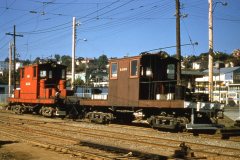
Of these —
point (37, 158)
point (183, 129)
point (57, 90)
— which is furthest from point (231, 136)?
point (57, 90)

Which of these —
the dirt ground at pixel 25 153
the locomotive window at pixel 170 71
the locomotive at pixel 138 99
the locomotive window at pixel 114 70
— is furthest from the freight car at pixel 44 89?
the dirt ground at pixel 25 153

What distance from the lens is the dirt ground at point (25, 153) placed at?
29.9 feet

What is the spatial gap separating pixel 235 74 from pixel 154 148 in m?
66.6

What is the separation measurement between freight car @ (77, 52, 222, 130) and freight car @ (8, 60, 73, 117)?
318 centimetres

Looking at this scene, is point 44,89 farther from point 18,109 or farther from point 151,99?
point 151,99

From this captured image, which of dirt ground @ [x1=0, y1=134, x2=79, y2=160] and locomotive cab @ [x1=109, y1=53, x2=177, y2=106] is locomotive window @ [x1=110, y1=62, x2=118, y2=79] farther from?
dirt ground @ [x1=0, y1=134, x2=79, y2=160]

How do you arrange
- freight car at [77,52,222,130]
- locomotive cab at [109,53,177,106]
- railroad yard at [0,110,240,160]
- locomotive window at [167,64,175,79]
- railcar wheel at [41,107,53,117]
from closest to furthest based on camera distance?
railroad yard at [0,110,240,160] → freight car at [77,52,222,130] → locomotive cab at [109,53,177,106] → locomotive window at [167,64,175,79] → railcar wheel at [41,107,53,117]

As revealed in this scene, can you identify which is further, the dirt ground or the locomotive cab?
the locomotive cab

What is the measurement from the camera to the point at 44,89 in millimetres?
25000

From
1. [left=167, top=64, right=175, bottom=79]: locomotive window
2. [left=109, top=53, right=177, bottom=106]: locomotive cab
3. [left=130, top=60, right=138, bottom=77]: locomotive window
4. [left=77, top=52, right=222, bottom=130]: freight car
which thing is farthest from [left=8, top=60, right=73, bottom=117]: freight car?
[left=167, top=64, right=175, bottom=79]: locomotive window

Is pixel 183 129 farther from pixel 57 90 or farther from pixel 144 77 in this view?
pixel 57 90

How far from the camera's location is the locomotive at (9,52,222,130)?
15.4m

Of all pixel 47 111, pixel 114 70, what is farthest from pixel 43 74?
pixel 114 70

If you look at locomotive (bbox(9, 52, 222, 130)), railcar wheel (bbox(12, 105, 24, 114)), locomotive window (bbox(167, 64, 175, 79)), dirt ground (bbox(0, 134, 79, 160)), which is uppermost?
locomotive window (bbox(167, 64, 175, 79))
